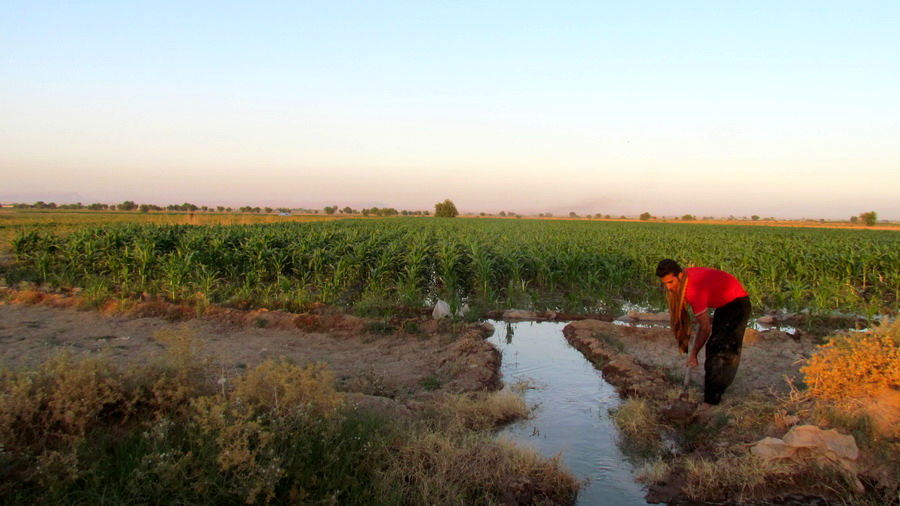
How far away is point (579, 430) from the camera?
5340 millimetres

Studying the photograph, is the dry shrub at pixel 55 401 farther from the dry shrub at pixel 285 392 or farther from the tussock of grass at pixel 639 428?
the tussock of grass at pixel 639 428

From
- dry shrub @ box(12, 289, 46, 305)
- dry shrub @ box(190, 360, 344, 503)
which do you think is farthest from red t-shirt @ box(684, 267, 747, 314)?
dry shrub @ box(12, 289, 46, 305)

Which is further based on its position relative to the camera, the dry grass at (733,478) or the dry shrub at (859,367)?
the dry shrub at (859,367)

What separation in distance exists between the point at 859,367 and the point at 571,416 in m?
2.55

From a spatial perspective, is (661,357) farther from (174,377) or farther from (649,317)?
(174,377)

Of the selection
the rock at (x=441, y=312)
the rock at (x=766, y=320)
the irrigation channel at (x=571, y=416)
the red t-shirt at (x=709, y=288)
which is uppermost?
the red t-shirt at (x=709, y=288)

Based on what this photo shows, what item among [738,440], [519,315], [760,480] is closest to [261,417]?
[760,480]

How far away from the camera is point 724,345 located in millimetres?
5363

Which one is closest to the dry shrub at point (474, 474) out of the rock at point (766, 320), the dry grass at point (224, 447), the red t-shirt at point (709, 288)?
the dry grass at point (224, 447)

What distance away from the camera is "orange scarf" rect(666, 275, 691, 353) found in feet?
16.9

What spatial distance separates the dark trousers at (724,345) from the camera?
5277 mm

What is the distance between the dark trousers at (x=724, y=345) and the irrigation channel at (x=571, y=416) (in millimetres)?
1064

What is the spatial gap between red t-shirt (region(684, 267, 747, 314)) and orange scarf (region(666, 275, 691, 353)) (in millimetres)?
61

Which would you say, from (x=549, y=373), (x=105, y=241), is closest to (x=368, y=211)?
(x=105, y=241)
